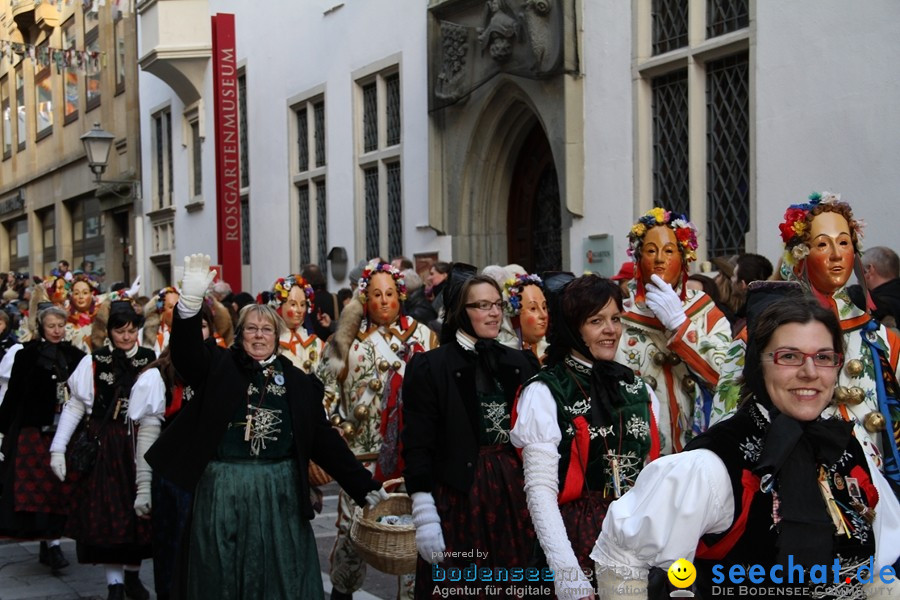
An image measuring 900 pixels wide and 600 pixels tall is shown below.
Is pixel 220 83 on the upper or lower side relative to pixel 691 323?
upper

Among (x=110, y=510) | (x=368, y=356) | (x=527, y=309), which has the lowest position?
(x=110, y=510)

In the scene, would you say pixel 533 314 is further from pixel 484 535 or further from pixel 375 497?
pixel 484 535

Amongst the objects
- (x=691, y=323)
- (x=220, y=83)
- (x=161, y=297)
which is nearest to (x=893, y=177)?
(x=691, y=323)

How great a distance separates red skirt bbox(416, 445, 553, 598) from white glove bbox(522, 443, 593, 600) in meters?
0.93

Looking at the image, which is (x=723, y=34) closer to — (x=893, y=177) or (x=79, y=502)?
(x=893, y=177)

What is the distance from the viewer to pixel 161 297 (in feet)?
33.6

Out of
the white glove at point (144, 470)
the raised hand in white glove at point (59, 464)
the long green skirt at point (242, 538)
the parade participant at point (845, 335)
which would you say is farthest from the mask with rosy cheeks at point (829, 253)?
the raised hand in white glove at point (59, 464)

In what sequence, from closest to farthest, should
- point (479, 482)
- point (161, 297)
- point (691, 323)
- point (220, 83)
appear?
1. point (479, 482)
2. point (691, 323)
3. point (161, 297)
4. point (220, 83)

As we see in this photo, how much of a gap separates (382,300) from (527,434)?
3773 millimetres

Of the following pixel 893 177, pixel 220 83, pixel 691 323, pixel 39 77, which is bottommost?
pixel 691 323

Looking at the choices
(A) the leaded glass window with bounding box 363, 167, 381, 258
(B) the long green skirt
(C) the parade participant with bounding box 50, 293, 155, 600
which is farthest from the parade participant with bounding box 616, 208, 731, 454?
(A) the leaded glass window with bounding box 363, 167, 381, 258

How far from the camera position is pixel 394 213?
645 inches

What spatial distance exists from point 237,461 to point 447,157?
9.75 metres

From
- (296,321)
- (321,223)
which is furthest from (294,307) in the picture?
(321,223)
